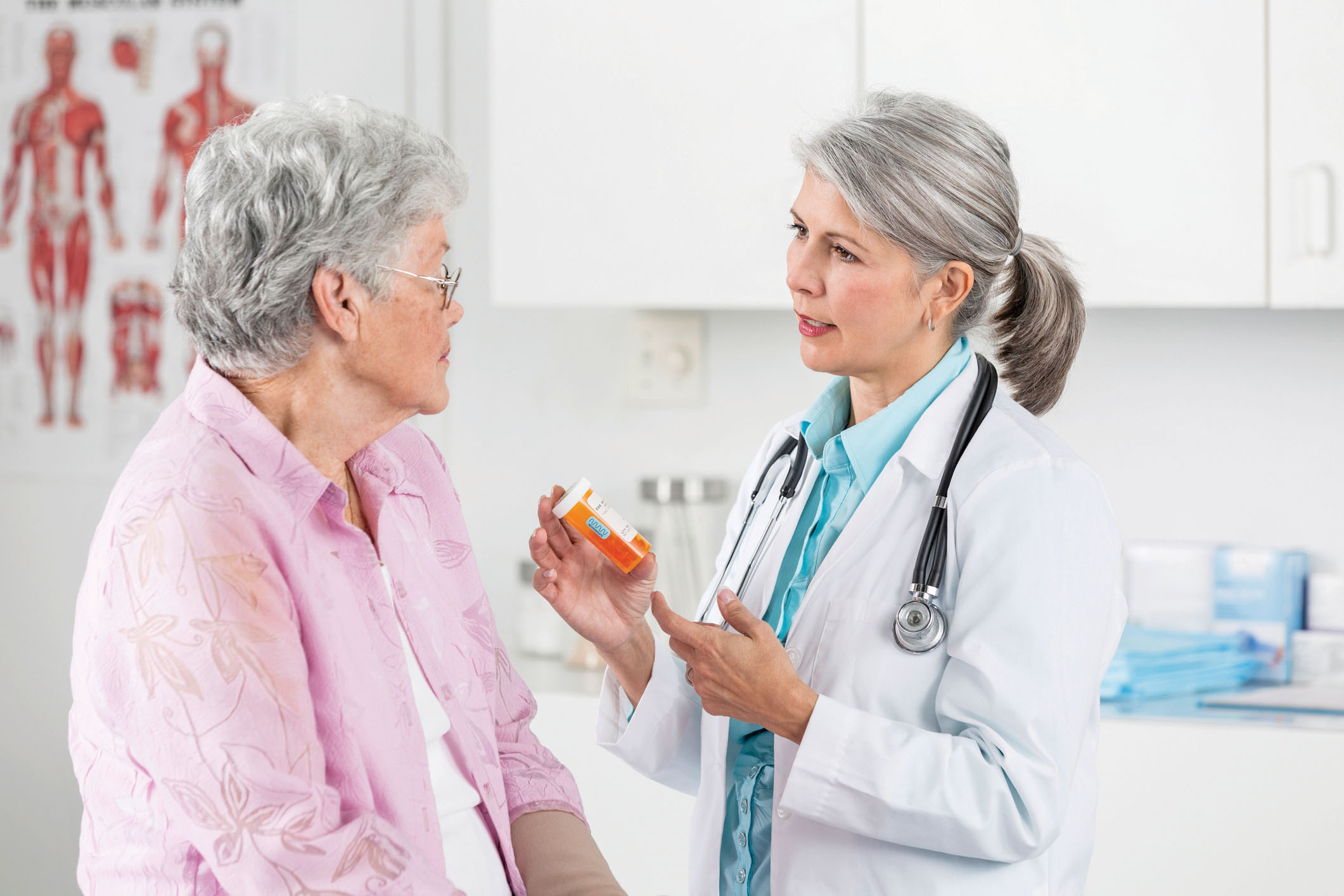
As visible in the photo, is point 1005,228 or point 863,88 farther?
point 863,88

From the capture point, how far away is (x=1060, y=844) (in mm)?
1313

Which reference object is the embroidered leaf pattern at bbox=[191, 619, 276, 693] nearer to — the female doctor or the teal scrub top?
the female doctor

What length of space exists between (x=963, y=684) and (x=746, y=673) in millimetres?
207

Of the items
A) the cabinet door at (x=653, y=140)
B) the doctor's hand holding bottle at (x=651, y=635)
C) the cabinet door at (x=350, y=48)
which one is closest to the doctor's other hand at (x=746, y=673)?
the doctor's hand holding bottle at (x=651, y=635)

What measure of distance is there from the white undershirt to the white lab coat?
0.29 meters

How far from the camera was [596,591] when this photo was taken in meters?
1.50

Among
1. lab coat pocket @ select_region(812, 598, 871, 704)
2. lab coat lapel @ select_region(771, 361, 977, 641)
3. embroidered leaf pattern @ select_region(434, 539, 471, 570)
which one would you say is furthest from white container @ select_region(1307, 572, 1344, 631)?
embroidered leaf pattern @ select_region(434, 539, 471, 570)

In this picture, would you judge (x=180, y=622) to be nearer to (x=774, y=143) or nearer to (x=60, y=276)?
(x=774, y=143)

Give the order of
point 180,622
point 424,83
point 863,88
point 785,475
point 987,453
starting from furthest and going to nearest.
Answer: point 424,83 → point 863,88 → point 785,475 → point 987,453 → point 180,622

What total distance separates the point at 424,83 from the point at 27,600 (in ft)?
4.75

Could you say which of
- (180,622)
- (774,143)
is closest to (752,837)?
(180,622)

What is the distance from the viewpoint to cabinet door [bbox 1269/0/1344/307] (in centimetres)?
199

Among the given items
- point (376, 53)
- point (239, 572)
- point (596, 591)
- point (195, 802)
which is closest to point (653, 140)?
point (376, 53)

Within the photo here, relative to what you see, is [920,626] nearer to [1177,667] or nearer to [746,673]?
[746,673]
